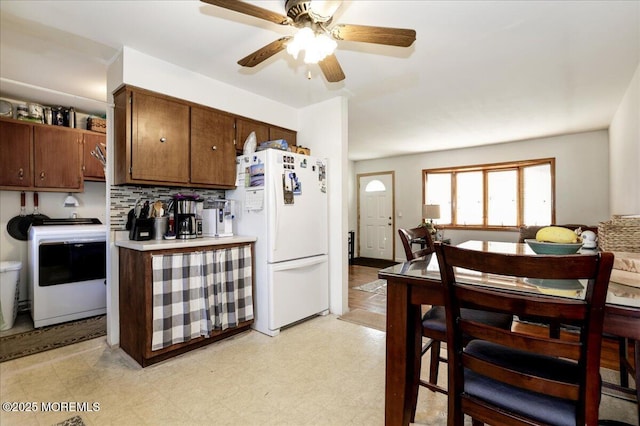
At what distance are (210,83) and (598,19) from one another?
2.97m

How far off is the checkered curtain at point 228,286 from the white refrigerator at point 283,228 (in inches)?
5.2

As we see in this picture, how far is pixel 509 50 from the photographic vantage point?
2.33 metres

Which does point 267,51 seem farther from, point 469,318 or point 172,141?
point 469,318

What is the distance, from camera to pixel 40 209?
3.45 metres

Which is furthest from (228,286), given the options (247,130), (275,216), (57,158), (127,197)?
(57,158)

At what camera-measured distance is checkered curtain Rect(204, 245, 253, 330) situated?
98.1 inches

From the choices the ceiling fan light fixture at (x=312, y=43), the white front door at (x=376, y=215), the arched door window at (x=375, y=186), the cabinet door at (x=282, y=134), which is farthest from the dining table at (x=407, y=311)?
the arched door window at (x=375, y=186)

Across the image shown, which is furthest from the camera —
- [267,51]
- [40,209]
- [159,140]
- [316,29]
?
[40,209]

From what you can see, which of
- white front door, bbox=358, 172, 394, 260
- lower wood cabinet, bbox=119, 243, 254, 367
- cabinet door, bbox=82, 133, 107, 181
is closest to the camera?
lower wood cabinet, bbox=119, 243, 254, 367

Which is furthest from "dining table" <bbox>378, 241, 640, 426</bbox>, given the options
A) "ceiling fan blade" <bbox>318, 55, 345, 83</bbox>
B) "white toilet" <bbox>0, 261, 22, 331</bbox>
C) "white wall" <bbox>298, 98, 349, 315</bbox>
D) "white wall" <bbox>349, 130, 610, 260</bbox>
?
"white wall" <bbox>349, 130, 610, 260</bbox>

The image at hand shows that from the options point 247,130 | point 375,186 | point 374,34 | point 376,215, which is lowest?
point 376,215

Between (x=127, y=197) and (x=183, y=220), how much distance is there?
21.9 inches

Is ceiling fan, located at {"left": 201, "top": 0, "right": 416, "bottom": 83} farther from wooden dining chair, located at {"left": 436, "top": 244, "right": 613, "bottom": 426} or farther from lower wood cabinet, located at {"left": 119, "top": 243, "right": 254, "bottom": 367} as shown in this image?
lower wood cabinet, located at {"left": 119, "top": 243, "right": 254, "bottom": 367}

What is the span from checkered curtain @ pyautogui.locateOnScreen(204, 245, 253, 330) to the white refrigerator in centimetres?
13
